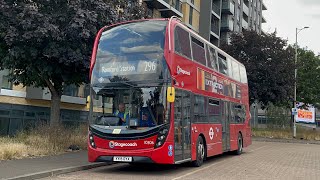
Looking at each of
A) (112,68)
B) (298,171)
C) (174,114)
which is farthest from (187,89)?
(298,171)

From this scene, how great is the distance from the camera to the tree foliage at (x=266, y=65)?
37.8 metres

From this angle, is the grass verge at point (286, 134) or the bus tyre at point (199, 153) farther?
the grass verge at point (286, 134)

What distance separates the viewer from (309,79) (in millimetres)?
44750

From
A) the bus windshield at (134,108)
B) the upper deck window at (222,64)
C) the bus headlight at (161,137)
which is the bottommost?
the bus headlight at (161,137)

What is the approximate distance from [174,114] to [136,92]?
130 centimetres

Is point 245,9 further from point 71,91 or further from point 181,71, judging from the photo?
point 181,71

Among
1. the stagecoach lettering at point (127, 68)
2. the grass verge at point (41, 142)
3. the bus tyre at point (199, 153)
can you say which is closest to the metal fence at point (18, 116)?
the grass verge at point (41, 142)

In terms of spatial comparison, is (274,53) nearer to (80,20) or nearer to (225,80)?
(225,80)

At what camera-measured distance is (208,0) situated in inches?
2137

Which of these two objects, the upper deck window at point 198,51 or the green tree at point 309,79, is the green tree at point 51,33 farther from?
the green tree at point 309,79

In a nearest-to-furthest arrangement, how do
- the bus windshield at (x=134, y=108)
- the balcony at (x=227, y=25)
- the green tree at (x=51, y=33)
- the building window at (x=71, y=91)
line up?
the bus windshield at (x=134, y=108) → the green tree at (x=51, y=33) → the building window at (x=71, y=91) → the balcony at (x=227, y=25)

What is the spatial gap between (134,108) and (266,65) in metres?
28.0

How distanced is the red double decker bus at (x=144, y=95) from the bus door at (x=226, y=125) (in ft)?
11.4

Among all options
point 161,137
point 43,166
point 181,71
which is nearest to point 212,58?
point 181,71
